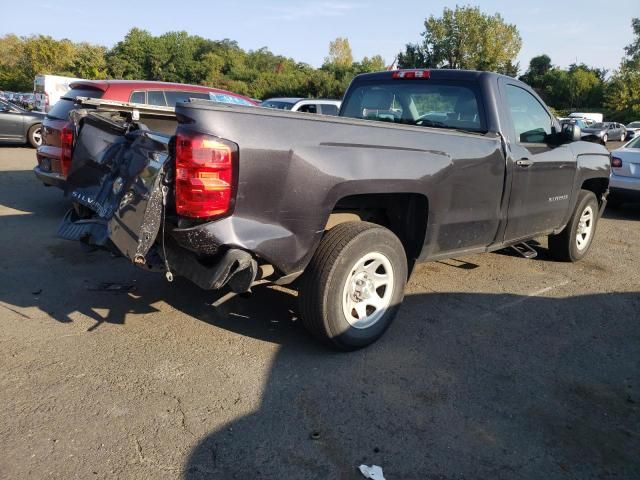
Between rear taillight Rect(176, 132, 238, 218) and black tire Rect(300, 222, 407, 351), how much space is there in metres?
0.77

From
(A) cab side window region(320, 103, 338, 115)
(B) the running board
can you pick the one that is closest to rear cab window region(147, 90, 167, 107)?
(A) cab side window region(320, 103, 338, 115)

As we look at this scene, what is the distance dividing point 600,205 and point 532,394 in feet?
13.2

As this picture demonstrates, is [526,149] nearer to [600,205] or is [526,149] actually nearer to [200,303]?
[600,205]

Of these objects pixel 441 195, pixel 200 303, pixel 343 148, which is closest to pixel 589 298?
pixel 441 195

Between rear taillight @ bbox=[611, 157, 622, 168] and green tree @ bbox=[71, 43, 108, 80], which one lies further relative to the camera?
green tree @ bbox=[71, 43, 108, 80]

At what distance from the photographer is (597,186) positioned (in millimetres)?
6219

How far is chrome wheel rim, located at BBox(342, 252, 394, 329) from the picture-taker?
137 inches

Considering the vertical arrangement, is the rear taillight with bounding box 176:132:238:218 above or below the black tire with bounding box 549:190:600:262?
above

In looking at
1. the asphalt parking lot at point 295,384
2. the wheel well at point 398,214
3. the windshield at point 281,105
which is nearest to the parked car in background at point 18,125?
the windshield at point 281,105

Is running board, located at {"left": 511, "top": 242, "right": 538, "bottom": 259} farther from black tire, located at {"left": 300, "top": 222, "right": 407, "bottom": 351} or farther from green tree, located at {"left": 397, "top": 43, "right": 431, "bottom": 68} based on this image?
green tree, located at {"left": 397, "top": 43, "right": 431, "bottom": 68}

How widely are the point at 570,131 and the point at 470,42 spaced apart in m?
60.5

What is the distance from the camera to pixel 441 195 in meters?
3.78

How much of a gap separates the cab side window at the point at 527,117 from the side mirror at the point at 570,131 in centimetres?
16

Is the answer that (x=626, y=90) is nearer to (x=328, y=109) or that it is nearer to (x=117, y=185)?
(x=328, y=109)
